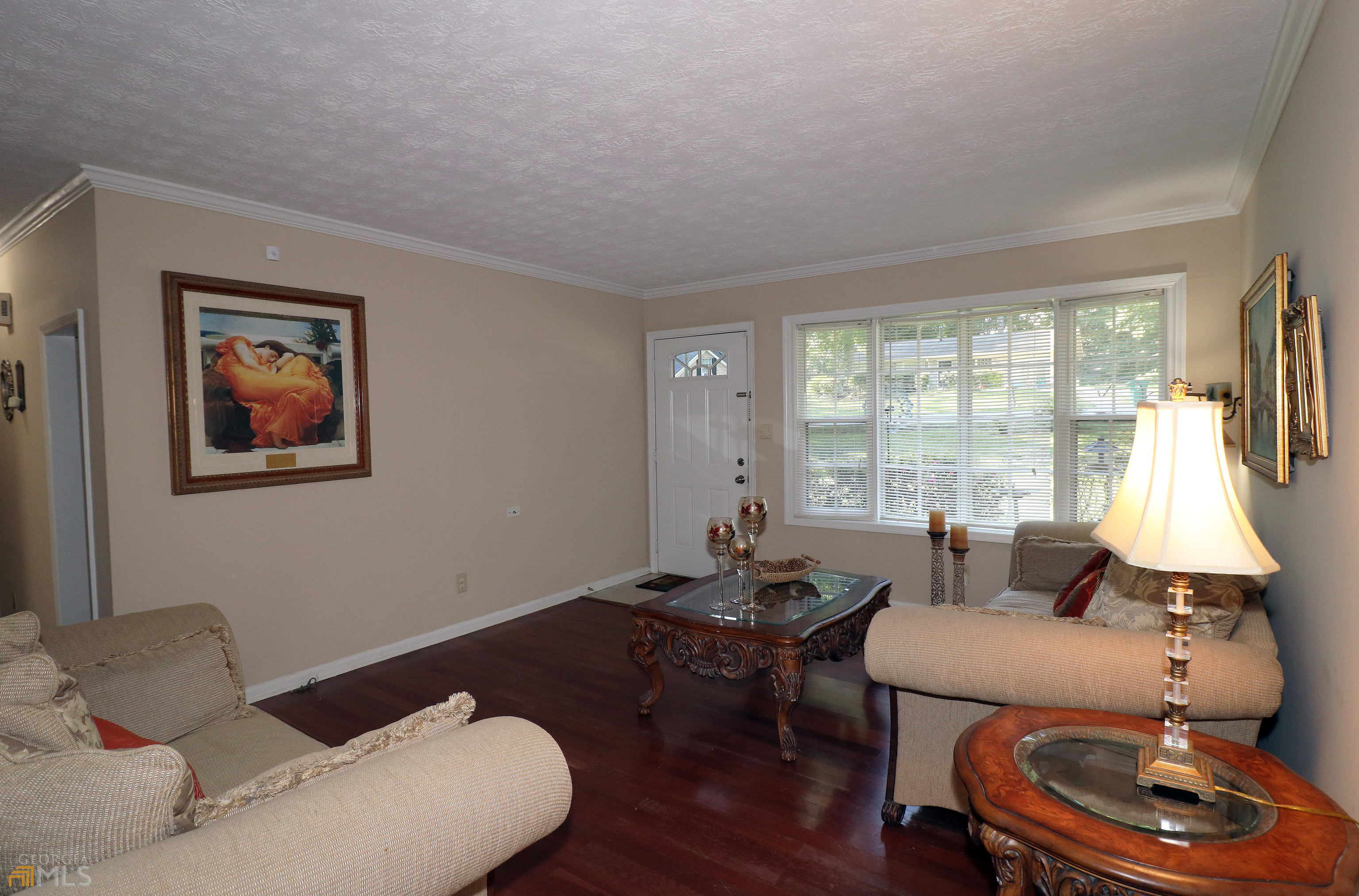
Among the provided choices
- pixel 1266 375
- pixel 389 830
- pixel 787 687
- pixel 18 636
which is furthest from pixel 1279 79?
pixel 18 636

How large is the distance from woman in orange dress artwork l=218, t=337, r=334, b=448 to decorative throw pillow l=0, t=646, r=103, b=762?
237 cm

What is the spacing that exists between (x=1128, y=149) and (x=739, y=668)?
9.04 ft

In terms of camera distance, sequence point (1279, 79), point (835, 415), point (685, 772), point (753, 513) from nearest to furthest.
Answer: point (1279, 79), point (685, 772), point (753, 513), point (835, 415)

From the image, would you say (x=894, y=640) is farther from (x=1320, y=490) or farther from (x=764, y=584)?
(x=764, y=584)

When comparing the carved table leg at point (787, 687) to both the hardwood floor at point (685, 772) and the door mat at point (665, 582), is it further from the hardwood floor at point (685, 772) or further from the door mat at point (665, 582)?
the door mat at point (665, 582)

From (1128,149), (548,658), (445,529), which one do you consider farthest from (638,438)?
(1128,149)

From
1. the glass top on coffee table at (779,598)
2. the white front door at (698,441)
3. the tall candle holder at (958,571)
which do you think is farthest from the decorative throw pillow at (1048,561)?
the white front door at (698,441)

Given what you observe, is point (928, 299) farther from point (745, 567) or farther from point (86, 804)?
point (86, 804)

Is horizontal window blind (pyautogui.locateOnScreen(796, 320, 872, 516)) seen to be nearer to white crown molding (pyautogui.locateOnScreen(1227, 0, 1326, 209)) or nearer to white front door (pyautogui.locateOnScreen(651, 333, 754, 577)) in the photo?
white front door (pyautogui.locateOnScreen(651, 333, 754, 577))

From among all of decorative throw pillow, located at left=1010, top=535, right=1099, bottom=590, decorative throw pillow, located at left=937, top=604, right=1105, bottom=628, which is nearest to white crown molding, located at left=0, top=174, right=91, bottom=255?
decorative throw pillow, located at left=937, top=604, right=1105, bottom=628

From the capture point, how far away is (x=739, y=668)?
2834 mm

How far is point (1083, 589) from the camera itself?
2576 millimetres

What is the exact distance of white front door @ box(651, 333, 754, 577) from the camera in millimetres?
5504

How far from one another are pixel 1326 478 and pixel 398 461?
413 centimetres
